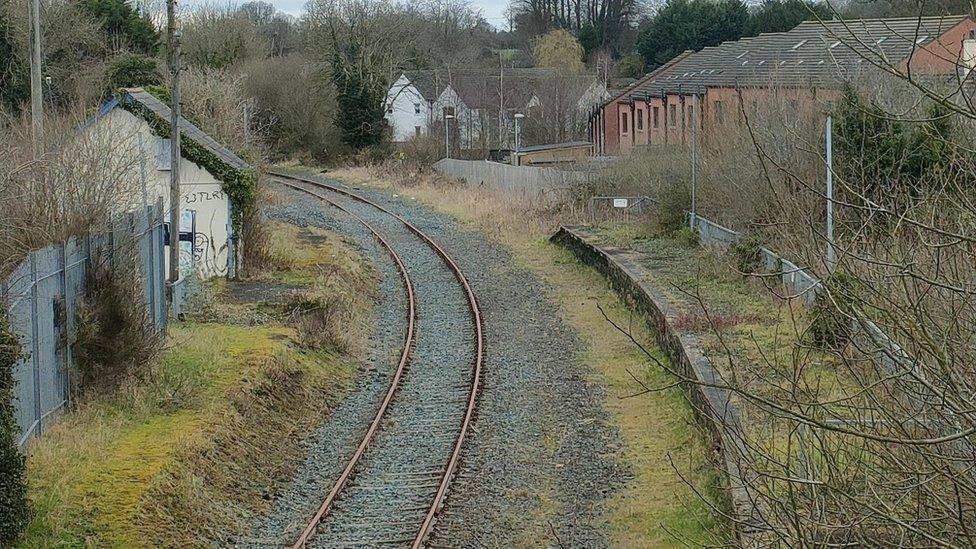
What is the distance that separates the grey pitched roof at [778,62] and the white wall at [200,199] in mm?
12345

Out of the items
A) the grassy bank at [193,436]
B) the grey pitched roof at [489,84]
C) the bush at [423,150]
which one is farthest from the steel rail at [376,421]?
the grey pitched roof at [489,84]

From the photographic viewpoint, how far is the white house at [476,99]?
64.6m

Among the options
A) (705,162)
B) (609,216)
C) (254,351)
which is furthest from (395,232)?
(254,351)

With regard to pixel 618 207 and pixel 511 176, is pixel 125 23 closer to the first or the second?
pixel 511 176

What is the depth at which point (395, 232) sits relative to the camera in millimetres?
34031

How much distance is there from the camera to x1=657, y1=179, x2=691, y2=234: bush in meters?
29.1

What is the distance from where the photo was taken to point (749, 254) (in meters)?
21.3

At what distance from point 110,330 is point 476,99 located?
5982 centimetres

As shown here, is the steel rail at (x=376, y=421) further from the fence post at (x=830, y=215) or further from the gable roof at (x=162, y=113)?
the fence post at (x=830, y=215)

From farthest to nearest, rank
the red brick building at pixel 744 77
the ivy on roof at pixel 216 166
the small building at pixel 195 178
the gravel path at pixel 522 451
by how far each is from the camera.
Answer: the red brick building at pixel 744 77
the ivy on roof at pixel 216 166
the small building at pixel 195 178
the gravel path at pixel 522 451

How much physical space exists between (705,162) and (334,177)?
2807 cm

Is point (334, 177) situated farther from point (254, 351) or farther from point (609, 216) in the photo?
point (254, 351)

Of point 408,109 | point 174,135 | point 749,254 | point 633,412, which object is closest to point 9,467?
point 633,412

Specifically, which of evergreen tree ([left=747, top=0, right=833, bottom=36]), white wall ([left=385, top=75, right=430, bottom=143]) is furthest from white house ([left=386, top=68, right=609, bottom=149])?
evergreen tree ([left=747, top=0, right=833, bottom=36])
